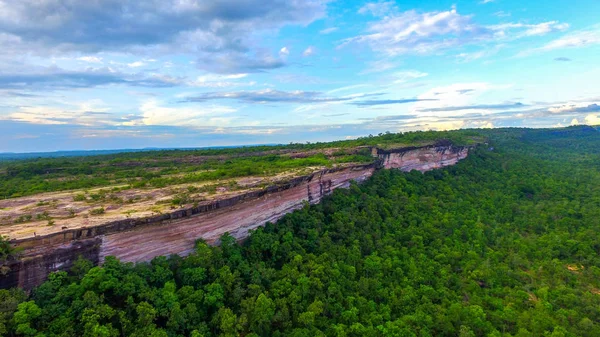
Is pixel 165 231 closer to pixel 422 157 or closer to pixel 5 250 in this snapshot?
pixel 5 250

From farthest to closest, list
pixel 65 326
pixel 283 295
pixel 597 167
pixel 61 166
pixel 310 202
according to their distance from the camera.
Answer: pixel 597 167
pixel 61 166
pixel 310 202
pixel 283 295
pixel 65 326

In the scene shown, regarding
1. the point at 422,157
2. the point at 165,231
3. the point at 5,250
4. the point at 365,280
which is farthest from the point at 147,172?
the point at 422,157

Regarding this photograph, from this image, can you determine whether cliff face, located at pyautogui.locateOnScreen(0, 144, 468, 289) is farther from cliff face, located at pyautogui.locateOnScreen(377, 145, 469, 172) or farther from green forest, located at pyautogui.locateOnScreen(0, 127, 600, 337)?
cliff face, located at pyautogui.locateOnScreen(377, 145, 469, 172)

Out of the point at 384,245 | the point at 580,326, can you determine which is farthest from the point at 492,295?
the point at 384,245

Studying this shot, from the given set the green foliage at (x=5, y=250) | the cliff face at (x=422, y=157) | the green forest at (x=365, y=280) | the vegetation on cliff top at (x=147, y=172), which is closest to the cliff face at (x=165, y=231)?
the green foliage at (x=5, y=250)

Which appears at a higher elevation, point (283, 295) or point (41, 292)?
point (41, 292)

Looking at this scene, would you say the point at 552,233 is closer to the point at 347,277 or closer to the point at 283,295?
the point at 347,277

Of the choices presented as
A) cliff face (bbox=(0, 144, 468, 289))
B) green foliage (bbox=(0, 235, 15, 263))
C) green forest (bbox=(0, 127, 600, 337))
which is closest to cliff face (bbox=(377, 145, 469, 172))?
green forest (bbox=(0, 127, 600, 337))
